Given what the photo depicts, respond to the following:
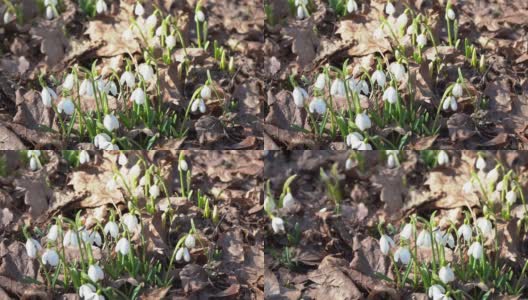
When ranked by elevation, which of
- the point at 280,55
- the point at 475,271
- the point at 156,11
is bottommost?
the point at 475,271

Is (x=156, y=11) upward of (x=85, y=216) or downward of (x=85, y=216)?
upward

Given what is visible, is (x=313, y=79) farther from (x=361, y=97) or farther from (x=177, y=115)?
(x=177, y=115)

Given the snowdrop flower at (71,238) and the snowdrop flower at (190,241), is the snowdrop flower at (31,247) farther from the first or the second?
the snowdrop flower at (190,241)

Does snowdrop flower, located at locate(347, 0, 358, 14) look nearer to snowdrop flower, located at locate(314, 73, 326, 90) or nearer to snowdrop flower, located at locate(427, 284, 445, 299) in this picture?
snowdrop flower, located at locate(314, 73, 326, 90)

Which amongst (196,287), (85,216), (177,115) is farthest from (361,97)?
(85,216)

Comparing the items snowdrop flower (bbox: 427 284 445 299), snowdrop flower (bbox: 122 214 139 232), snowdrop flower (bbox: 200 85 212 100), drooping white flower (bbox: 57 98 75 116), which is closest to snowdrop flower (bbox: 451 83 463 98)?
snowdrop flower (bbox: 427 284 445 299)

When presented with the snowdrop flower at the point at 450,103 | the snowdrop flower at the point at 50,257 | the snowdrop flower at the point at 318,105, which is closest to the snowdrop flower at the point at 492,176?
the snowdrop flower at the point at 450,103
